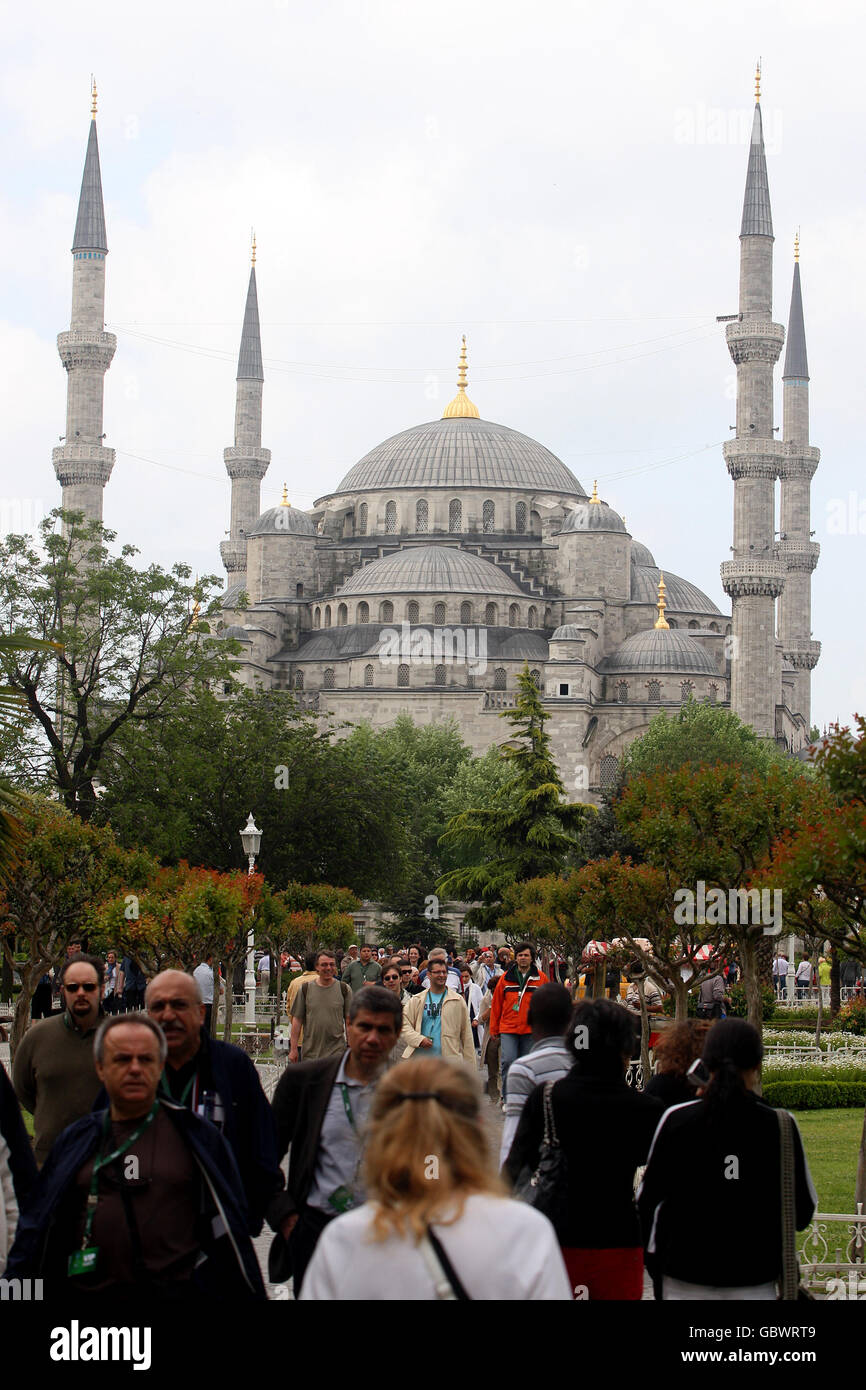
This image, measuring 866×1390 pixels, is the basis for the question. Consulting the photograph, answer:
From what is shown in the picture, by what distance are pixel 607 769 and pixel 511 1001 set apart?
5064 cm

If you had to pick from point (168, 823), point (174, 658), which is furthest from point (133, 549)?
point (168, 823)

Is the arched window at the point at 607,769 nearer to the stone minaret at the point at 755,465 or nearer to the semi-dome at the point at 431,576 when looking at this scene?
the semi-dome at the point at 431,576

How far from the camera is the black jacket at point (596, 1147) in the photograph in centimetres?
494

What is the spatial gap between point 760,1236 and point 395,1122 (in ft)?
5.60

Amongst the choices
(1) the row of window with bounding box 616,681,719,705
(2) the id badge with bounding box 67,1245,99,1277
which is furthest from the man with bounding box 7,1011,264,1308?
(1) the row of window with bounding box 616,681,719,705

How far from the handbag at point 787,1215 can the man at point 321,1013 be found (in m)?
4.94

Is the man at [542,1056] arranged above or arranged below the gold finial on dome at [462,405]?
below

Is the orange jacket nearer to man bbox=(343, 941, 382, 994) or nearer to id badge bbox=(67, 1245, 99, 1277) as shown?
man bbox=(343, 941, 382, 994)

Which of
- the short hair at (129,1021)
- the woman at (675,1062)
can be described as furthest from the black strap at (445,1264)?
the woman at (675,1062)

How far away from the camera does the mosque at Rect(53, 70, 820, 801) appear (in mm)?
52750

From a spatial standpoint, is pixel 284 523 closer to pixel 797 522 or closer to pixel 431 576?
pixel 431 576

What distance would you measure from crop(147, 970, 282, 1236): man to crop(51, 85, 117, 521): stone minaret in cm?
4926

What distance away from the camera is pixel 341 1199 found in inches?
192
